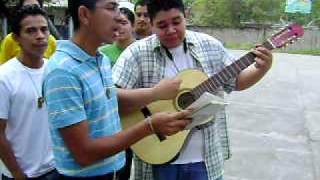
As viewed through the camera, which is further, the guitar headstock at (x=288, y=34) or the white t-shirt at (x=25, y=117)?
the guitar headstock at (x=288, y=34)

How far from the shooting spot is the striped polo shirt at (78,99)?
1748 mm

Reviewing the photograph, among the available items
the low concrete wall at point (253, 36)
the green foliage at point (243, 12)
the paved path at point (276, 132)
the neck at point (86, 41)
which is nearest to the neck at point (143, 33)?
the paved path at point (276, 132)

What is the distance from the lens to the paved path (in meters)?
5.28

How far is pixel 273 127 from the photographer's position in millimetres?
7266

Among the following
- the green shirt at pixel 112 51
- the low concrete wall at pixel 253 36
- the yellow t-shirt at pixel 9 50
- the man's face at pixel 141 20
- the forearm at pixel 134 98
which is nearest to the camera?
the forearm at pixel 134 98

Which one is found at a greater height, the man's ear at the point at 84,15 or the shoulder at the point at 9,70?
the man's ear at the point at 84,15

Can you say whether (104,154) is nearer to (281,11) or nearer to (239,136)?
(239,136)

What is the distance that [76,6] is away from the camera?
6.00ft

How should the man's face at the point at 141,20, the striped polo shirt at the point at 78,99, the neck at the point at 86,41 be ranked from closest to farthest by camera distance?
the striped polo shirt at the point at 78,99
the neck at the point at 86,41
the man's face at the point at 141,20

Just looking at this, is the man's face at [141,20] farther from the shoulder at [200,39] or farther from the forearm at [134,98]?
the forearm at [134,98]

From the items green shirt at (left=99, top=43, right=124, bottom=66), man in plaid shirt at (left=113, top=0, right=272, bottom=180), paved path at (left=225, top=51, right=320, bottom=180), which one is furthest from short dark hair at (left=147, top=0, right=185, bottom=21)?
paved path at (left=225, top=51, right=320, bottom=180)

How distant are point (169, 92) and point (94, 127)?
24.2 inches

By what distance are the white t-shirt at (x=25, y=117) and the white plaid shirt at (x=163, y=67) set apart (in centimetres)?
42

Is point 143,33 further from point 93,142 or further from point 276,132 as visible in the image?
point 276,132
